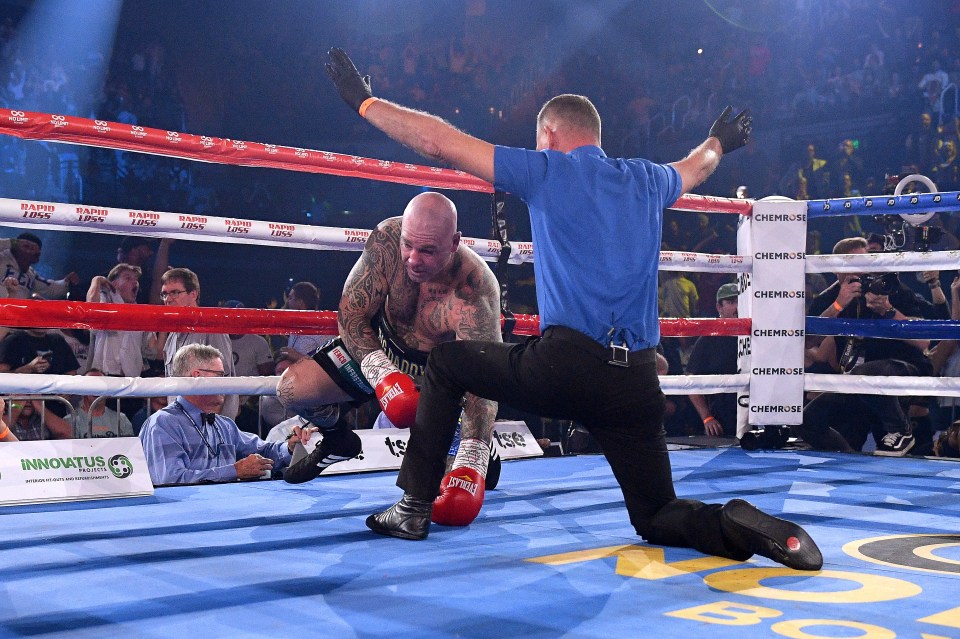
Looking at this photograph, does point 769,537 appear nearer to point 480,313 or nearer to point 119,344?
point 480,313

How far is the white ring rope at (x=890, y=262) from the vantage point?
13.2ft

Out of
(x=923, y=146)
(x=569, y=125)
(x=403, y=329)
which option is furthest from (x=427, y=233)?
(x=923, y=146)

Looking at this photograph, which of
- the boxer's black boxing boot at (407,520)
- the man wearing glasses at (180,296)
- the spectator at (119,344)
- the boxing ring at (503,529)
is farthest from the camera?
the spectator at (119,344)

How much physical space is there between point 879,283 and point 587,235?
10.4 feet

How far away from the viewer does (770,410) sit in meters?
4.45

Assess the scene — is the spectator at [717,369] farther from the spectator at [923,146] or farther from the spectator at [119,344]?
the spectator at [923,146]

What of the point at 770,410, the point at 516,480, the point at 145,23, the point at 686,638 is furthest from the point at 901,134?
the point at 686,638

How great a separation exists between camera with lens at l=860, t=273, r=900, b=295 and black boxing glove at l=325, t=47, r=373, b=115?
3.30 m

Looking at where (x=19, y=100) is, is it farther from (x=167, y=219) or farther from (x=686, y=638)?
(x=686, y=638)

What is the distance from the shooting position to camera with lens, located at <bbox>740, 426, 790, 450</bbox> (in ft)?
14.8

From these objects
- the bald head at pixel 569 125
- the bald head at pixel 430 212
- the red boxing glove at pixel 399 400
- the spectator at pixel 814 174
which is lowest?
the red boxing glove at pixel 399 400

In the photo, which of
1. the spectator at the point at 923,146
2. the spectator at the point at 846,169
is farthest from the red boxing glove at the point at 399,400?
the spectator at the point at 846,169

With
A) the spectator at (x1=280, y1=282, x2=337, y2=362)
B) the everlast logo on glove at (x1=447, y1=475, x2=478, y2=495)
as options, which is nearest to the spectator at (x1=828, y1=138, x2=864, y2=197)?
the spectator at (x1=280, y1=282, x2=337, y2=362)

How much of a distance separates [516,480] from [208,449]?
111 cm
